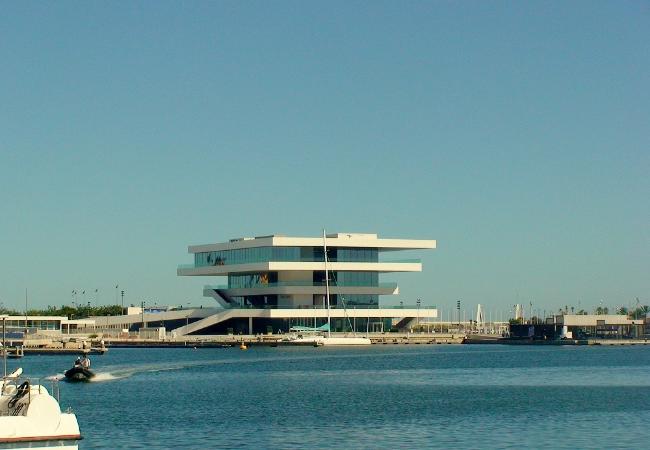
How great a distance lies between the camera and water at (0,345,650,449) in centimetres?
5697

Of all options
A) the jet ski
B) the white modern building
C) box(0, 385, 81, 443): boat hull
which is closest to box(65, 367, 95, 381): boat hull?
the jet ski

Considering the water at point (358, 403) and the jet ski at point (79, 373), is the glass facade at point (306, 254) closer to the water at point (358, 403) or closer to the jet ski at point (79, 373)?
the water at point (358, 403)

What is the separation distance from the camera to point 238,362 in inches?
5266

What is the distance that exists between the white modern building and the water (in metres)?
49.8

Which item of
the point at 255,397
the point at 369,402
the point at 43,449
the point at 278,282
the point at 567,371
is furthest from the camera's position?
the point at 278,282

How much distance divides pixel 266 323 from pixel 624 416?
128950 millimetres

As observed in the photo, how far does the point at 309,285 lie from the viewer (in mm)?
192125

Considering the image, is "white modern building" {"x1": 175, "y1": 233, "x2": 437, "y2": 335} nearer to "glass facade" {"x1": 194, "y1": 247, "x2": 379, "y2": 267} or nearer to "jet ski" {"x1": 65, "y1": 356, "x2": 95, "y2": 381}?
"glass facade" {"x1": 194, "y1": 247, "x2": 379, "y2": 267}

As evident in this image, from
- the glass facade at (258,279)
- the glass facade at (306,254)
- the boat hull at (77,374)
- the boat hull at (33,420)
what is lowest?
the boat hull at (77,374)

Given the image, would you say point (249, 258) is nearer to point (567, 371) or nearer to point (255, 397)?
point (567, 371)

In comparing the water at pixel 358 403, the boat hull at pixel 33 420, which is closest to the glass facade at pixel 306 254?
the water at pixel 358 403

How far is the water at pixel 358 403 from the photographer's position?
187 ft

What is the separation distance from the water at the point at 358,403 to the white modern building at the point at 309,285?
4976cm

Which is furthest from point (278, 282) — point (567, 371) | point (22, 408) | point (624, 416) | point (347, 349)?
point (22, 408)
